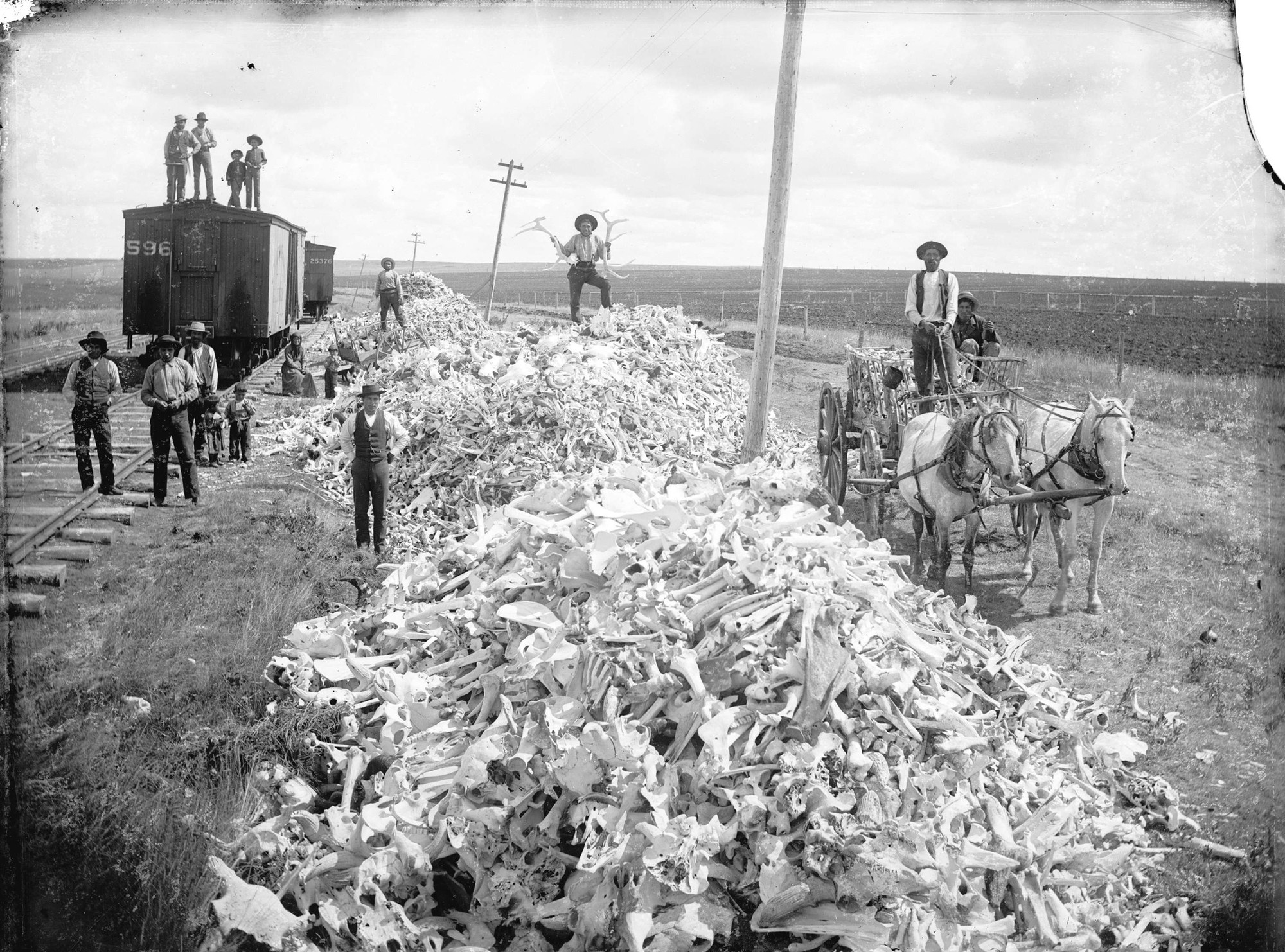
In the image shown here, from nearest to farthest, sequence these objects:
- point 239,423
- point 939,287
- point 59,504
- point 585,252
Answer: point 939,287 < point 59,504 < point 239,423 < point 585,252

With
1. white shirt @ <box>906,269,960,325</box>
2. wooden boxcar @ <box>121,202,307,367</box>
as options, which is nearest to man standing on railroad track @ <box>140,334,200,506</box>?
white shirt @ <box>906,269,960,325</box>

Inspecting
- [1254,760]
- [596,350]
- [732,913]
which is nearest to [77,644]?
[732,913]

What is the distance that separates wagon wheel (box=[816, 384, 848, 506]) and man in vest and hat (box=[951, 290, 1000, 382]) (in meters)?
1.72

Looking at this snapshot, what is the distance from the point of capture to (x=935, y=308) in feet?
35.7

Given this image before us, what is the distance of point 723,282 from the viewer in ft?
440

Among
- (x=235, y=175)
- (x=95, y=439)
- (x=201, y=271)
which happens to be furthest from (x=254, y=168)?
(x=95, y=439)

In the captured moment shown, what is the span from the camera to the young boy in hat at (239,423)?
14773mm

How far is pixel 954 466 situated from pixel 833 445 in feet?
12.2

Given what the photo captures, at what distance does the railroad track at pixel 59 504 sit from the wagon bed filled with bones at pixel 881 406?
8036 mm

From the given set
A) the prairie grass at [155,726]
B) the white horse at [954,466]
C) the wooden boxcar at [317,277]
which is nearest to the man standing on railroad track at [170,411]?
the prairie grass at [155,726]

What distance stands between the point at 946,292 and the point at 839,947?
8.19 metres

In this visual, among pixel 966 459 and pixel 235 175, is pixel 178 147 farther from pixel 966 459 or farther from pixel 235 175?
pixel 966 459

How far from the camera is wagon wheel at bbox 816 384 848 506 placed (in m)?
12.8

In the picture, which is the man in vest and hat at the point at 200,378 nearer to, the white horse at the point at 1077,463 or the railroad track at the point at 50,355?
the railroad track at the point at 50,355
